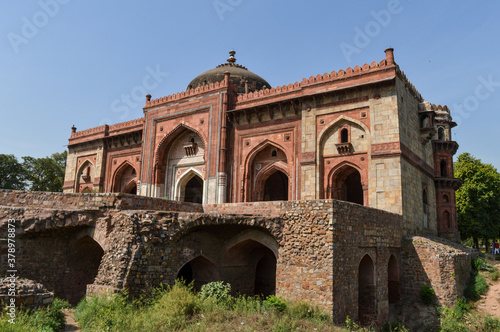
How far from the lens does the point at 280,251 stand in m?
9.92

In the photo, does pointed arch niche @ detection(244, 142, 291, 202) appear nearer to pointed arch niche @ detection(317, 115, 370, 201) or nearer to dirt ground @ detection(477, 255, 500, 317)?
pointed arch niche @ detection(317, 115, 370, 201)

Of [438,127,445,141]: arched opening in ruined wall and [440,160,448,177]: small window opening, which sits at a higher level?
[438,127,445,141]: arched opening in ruined wall

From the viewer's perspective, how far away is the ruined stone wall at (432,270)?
12.1m

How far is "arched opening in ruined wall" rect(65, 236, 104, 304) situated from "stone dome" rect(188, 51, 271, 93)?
1206cm

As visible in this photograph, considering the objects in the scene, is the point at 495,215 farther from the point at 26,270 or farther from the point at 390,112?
the point at 26,270

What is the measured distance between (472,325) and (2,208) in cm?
1338

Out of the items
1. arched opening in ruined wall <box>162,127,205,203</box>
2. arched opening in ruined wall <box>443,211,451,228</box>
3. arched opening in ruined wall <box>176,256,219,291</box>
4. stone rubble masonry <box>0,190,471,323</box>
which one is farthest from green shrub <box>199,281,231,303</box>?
arched opening in ruined wall <box>443,211,451,228</box>

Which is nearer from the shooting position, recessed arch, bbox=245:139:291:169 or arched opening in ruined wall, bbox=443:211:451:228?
recessed arch, bbox=245:139:291:169

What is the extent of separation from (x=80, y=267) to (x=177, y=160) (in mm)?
9534

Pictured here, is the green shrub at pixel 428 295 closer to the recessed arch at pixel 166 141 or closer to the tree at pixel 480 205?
the recessed arch at pixel 166 141

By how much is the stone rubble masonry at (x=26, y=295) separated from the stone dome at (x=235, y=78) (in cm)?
1476

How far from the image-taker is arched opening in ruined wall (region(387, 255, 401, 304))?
41.7ft

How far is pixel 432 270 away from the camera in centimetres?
1232

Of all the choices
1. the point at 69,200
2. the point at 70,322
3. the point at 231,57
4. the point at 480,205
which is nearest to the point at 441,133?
the point at 480,205
